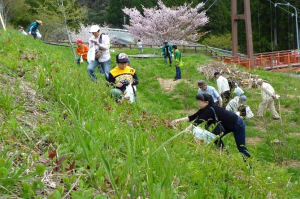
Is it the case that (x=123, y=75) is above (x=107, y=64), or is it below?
below

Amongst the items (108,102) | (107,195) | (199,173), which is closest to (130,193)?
(107,195)

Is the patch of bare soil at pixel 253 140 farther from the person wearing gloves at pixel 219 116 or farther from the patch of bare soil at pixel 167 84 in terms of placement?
the patch of bare soil at pixel 167 84

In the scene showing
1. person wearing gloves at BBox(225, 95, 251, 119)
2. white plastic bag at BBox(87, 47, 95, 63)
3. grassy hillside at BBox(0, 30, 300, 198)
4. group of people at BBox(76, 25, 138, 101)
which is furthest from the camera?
person wearing gloves at BBox(225, 95, 251, 119)

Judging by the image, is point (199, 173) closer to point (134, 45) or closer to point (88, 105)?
point (88, 105)

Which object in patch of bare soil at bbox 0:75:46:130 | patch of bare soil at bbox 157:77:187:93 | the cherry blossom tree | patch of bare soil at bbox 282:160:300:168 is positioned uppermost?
the cherry blossom tree

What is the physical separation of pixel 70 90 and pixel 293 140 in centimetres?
640

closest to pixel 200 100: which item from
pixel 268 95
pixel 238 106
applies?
pixel 238 106

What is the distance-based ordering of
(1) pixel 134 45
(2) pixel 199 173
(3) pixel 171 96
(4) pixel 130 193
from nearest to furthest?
1. (4) pixel 130 193
2. (2) pixel 199 173
3. (3) pixel 171 96
4. (1) pixel 134 45

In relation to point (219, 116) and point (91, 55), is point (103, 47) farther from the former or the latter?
point (219, 116)

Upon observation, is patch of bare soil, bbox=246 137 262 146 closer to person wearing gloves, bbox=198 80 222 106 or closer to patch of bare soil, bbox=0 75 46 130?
person wearing gloves, bbox=198 80 222 106

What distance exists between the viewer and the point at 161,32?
37.5m

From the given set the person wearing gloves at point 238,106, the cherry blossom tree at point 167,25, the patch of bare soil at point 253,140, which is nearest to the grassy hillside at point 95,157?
the person wearing gloves at point 238,106

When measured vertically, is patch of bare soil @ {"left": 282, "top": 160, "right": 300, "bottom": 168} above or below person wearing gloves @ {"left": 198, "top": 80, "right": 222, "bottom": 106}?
below

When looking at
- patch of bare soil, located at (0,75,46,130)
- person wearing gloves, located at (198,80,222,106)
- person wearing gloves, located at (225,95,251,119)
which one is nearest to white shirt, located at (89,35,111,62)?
person wearing gloves, located at (198,80,222,106)
